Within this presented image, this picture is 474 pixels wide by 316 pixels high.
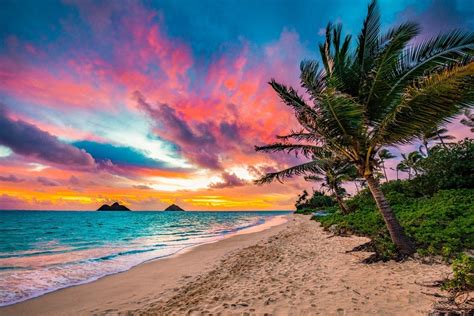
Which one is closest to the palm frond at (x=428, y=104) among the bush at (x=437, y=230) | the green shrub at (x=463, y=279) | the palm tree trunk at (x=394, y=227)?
the palm tree trunk at (x=394, y=227)

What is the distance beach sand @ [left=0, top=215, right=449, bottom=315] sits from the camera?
4770mm

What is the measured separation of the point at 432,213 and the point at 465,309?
405 inches

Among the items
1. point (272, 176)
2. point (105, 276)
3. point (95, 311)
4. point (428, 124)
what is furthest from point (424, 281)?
point (105, 276)

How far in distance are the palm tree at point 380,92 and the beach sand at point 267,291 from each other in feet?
7.19

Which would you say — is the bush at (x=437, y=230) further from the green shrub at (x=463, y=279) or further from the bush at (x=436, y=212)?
the green shrub at (x=463, y=279)

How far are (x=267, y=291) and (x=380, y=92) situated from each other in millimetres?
6983

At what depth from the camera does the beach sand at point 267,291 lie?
4.77m

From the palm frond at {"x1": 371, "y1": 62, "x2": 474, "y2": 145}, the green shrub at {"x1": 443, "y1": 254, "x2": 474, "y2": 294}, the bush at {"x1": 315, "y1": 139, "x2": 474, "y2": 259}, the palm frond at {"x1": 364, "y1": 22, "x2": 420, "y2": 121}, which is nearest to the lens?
the green shrub at {"x1": 443, "y1": 254, "x2": 474, "y2": 294}

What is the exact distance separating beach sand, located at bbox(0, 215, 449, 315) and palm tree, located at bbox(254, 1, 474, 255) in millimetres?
2191

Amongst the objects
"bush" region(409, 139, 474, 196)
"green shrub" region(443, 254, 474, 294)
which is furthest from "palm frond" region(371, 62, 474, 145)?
"bush" region(409, 139, 474, 196)

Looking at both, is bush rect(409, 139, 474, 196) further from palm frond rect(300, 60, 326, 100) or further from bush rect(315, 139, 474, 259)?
palm frond rect(300, 60, 326, 100)

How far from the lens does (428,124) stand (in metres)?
7.07

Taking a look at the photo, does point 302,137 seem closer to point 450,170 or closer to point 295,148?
point 295,148

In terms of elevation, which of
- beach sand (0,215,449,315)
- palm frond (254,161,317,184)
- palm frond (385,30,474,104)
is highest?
palm frond (385,30,474,104)
